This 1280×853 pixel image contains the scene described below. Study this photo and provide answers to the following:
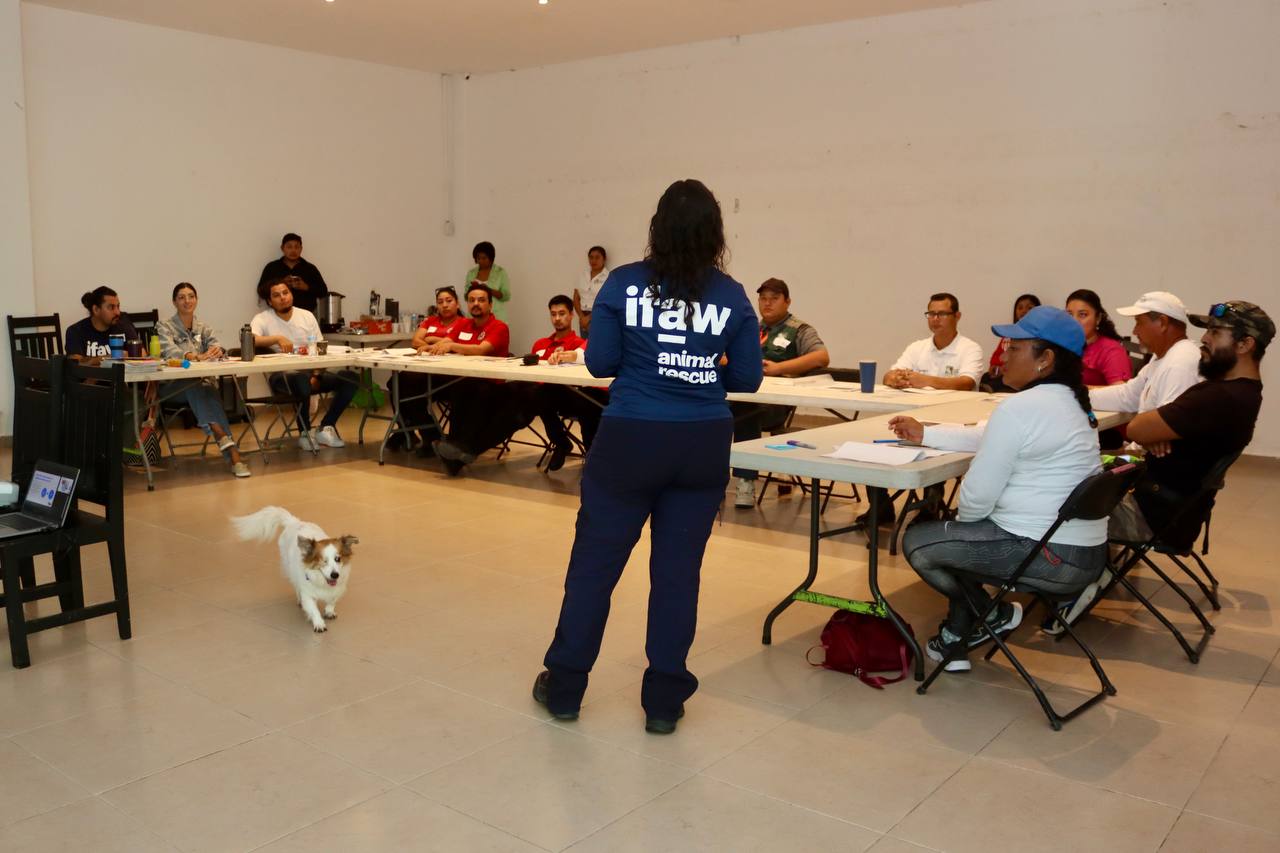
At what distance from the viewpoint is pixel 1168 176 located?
728cm

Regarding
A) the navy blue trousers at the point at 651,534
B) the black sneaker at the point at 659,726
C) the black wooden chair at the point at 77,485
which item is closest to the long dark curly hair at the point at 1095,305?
the navy blue trousers at the point at 651,534

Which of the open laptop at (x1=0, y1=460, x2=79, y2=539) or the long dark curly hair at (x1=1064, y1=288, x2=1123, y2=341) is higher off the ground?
the long dark curly hair at (x1=1064, y1=288, x2=1123, y2=341)

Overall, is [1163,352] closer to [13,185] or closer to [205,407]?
Answer: [205,407]

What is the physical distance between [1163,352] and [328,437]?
17.1ft

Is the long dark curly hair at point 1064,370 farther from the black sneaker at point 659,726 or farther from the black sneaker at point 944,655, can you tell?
the black sneaker at point 659,726

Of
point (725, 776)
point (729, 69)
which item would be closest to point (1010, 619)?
point (725, 776)

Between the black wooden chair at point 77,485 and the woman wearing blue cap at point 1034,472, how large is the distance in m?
2.53

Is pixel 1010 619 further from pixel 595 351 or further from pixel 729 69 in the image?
pixel 729 69

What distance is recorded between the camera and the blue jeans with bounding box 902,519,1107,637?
313 centimetres

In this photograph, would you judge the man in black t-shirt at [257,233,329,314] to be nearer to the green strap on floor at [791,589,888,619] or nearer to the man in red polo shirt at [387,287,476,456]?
the man in red polo shirt at [387,287,476,456]

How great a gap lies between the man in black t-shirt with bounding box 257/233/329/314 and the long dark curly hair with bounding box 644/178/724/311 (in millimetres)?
7182

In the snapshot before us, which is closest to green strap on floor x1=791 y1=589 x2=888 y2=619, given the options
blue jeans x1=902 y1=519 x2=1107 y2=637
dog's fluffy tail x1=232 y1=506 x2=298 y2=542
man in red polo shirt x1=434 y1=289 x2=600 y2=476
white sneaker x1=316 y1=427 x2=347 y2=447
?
blue jeans x1=902 y1=519 x2=1107 y2=637

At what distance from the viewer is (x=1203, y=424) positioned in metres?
3.71

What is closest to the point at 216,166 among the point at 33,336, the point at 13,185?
the point at 13,185
